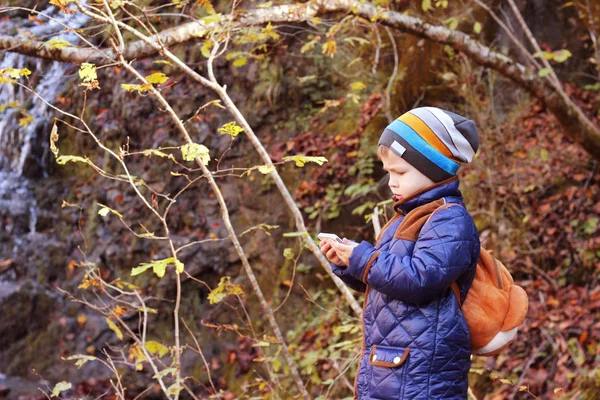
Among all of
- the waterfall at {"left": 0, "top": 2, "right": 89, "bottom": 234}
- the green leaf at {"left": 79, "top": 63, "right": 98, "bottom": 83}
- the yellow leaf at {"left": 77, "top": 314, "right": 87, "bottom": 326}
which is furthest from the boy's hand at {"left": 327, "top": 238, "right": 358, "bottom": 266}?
the waterfall at {"left": 0, "top": 2, "right": 89, "bottom": 234}

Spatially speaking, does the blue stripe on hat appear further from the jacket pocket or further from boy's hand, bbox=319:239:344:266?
the jacket pocket

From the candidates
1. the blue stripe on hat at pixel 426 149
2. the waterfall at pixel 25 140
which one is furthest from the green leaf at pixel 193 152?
the waterfall at pixel 25 140

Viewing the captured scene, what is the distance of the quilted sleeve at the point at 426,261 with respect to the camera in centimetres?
170

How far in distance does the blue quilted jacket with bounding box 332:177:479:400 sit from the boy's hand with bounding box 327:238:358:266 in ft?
0.07

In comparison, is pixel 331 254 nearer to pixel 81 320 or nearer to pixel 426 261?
pixel 426 261

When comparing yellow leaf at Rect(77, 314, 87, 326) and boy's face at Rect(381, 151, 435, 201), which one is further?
yellow leaf at Rect(77, 314, 87, 326)

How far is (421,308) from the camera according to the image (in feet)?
5.85

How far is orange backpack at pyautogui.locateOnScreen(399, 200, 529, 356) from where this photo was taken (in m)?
1.82

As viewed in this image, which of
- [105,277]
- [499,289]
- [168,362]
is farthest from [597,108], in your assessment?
[105,277]

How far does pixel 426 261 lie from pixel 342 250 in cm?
27

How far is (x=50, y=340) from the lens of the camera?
7766 mm

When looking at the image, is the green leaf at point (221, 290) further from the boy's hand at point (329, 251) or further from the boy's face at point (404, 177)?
the boy's face at point (404, 177)

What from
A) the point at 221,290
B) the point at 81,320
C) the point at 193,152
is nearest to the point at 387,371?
the point at 193,152

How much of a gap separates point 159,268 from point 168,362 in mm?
4980
